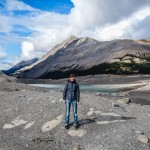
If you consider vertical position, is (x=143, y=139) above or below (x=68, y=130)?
below

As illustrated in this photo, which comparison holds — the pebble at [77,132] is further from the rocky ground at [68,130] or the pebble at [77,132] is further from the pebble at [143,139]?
the pebble at [143,139]

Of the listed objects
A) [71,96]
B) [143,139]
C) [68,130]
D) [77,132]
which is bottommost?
[143,139]

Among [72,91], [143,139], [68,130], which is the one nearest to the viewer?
[143,139]

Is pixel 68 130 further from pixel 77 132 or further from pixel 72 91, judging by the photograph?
pixel 72 91

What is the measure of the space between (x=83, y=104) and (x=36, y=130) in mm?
6475

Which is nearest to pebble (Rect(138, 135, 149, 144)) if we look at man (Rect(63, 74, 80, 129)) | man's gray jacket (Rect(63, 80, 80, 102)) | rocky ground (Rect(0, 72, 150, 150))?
rocky ground (Rect(0, 72, 150, 150))

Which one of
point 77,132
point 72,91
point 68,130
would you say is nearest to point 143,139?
point 77,132

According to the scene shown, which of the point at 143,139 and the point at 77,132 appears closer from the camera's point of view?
the point at 143,139

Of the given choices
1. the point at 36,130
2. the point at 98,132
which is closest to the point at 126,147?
the point at 98,132

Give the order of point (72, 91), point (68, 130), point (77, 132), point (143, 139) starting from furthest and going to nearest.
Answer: point (72, 91) < point (68, 130) < point (77, 132) < point (143, 139)

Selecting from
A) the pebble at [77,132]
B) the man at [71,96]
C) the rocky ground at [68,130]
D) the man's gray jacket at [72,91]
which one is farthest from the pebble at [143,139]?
the man's gray jacket at [72,91]

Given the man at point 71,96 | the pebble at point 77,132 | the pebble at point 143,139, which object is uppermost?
the man at point 71,96

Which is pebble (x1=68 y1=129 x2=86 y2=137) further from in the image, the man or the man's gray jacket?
the man's gray jacket

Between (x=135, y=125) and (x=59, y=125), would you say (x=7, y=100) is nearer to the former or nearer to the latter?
(x=59, y=125)
